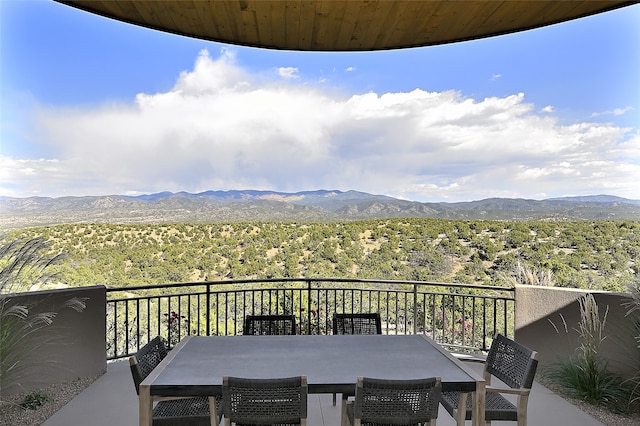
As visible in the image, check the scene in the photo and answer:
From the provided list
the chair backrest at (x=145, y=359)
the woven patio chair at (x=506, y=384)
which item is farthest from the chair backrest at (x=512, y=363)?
the chair backrest at (x=145, y=359)

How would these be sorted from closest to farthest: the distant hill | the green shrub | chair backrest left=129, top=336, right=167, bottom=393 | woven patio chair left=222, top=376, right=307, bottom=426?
woven patio chair left=222, top=376, right=307, bottom=426 → chair backrest left=129, top=336, right=167, bottom=393 → the green shrub → the distant hill

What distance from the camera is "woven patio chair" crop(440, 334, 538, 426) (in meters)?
2.35

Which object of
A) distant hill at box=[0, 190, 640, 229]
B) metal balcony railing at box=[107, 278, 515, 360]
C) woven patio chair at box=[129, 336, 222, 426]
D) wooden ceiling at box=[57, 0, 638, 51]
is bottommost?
metal balcony railing at box=[107, 278, 515, 360]

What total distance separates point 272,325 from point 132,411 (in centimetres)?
124

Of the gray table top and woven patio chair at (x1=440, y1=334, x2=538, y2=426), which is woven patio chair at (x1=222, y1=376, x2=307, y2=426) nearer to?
Answer: the gray table top

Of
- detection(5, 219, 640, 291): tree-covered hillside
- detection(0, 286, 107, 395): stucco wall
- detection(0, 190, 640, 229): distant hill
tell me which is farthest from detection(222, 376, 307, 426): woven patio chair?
detection(0, 190, 640, 229): distant hill

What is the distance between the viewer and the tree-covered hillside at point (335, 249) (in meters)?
12.0

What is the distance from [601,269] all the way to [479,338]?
4.95 m

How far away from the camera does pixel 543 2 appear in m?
3.59

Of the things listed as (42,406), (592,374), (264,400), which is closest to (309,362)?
(264,400)

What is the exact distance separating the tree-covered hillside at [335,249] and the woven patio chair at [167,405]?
10052mm

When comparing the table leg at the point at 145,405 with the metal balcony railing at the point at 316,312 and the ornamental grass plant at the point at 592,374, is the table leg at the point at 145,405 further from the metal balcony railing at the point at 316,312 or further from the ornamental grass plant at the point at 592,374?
the ornamental grass plant at the point at 592,374

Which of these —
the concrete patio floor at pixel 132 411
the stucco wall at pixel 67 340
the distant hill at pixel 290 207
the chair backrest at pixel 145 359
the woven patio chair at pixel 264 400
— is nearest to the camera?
the woven patio chair at pixel 264 400

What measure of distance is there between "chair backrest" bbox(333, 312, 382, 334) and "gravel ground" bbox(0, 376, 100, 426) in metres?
2.30
